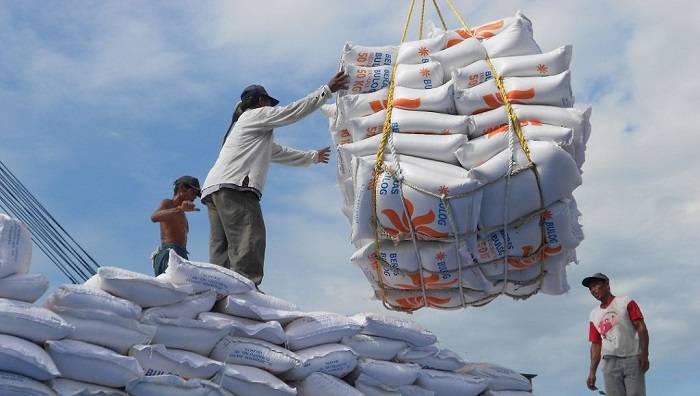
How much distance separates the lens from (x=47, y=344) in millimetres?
3834

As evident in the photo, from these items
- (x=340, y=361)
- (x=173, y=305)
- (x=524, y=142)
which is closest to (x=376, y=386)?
(x=340, y=361)

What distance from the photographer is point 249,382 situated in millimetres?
4230

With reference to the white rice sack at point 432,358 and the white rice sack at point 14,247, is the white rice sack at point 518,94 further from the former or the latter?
the white rice sack at point 14,247

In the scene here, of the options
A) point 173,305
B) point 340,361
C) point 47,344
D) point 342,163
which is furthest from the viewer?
point 342,163

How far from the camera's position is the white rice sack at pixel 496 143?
5.07 metres

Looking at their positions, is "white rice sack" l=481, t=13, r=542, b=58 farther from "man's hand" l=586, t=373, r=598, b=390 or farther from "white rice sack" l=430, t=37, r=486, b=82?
"man's hand" l=586, t=373, r=598, b=390

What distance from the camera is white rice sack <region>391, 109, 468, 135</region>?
204 inches

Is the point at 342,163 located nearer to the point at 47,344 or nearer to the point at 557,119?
the point at 557,119

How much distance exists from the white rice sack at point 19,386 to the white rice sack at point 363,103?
2416mm

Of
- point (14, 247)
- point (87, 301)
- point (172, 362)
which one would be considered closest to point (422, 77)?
point (172, 362)

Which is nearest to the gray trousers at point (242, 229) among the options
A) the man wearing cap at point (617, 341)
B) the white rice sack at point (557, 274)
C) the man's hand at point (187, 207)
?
the man's hand at point (187, 207)

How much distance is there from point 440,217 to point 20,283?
2.12 meters

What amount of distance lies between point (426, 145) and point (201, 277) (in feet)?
4.74

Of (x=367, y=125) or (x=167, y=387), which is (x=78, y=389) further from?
(x=367, y=125)
